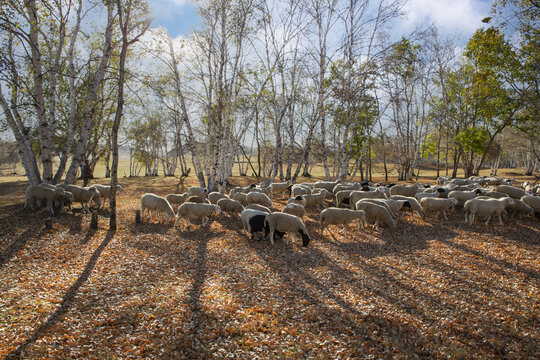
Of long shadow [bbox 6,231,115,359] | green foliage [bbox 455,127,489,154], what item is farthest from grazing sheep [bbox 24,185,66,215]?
green foliage [bbox 455,127,489,154]

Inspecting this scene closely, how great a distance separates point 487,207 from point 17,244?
19673 millimetres

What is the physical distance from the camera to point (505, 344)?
5.89 m

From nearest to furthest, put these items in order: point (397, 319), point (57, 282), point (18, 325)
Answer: point (18, 325) → point (397, 319) → point (57, 282)

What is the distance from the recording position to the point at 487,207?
47.5 feet

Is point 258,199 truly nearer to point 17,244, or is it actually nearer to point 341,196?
point 341,196

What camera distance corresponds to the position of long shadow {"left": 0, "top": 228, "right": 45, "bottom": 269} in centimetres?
877

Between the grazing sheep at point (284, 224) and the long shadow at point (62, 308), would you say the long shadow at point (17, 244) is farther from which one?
the grazing sheep at point (284, 224)

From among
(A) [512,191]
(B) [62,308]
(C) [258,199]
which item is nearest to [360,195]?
(C) [258,199]

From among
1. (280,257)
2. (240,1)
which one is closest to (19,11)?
(240,1)

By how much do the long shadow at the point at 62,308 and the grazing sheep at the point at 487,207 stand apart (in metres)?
16.5

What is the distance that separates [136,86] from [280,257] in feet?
43.5

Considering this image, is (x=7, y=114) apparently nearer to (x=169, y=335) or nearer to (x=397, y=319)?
(x=169, y=335)

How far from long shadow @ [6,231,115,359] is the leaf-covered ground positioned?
0.03 meters

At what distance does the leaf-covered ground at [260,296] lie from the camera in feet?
18.7
